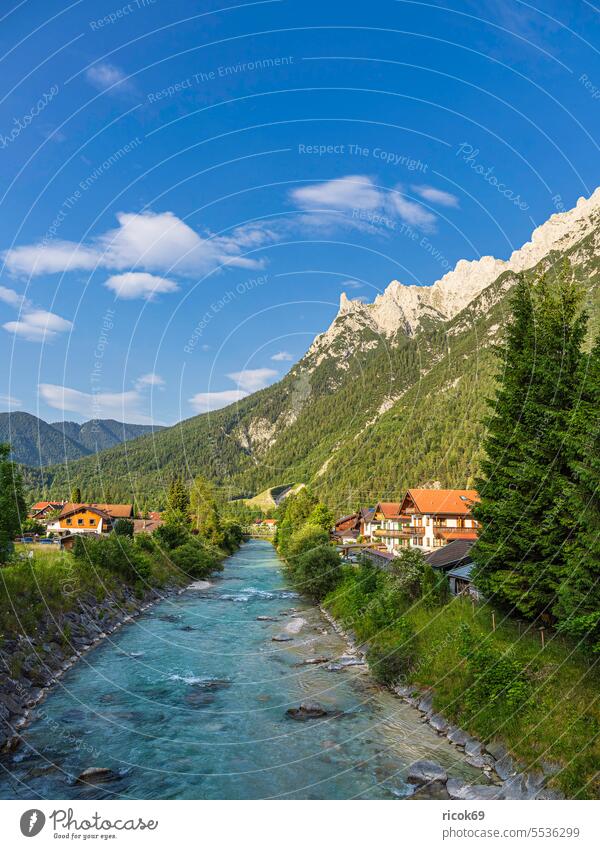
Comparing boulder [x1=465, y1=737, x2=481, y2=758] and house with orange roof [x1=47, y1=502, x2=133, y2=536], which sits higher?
house with orange roof [x1=47, y1=502, x2=133, y2=536]

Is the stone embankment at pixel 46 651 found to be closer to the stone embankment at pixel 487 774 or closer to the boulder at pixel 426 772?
the boulder at pixel 426 772

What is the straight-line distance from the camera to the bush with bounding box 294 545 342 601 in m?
53.5

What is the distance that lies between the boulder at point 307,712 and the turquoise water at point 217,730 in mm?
460

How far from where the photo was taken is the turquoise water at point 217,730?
1714 centimetres

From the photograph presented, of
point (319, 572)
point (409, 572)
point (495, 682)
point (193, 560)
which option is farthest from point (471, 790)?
point (193, 560)

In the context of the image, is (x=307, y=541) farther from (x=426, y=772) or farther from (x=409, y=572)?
(x=426, y=772)

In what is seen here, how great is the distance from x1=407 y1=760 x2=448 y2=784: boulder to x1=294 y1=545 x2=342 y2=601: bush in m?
34.6

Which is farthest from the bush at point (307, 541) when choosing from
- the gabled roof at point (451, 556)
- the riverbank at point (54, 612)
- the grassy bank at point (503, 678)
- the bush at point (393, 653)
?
the bush at point (393, 653)

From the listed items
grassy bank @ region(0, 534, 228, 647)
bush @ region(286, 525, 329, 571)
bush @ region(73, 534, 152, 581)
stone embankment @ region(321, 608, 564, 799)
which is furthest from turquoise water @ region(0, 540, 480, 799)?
bush @ region(286, 525, 329, 571)

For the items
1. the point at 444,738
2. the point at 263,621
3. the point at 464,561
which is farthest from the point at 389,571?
the point at 444,738

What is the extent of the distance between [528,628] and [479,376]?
16152cm

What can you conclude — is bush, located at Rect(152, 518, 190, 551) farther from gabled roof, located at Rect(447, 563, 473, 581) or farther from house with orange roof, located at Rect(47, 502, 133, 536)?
gabled roof, located at Rect(447, 563, 473, 581)

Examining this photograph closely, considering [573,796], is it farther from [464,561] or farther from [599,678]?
[464,561]
